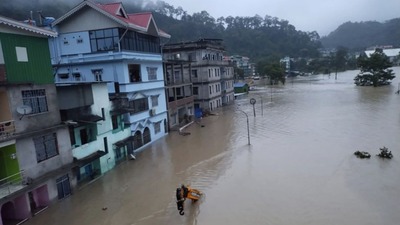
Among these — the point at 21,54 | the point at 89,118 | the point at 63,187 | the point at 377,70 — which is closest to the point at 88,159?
the point at 63,187

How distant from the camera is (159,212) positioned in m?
14.8

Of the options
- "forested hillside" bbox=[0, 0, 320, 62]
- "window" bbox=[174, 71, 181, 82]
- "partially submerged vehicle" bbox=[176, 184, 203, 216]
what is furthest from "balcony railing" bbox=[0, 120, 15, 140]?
"forested hillside" bbox=[0, 0, 320, 62]

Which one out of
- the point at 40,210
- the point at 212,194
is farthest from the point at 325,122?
Answer: the point at 40,210

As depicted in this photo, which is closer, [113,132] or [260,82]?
[113,132]

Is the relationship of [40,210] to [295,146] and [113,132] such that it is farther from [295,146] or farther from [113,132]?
[295,146]

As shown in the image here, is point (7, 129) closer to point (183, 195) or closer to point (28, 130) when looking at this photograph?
point (28, 130)

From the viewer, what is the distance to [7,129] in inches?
542

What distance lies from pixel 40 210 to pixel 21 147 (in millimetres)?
3556

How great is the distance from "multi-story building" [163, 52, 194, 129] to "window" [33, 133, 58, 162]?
1650 centimetres

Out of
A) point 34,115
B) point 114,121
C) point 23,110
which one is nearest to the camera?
point 23,110

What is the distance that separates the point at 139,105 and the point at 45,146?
1122cm

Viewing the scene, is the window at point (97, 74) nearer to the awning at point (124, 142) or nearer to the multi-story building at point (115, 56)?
the multi-story building at point (115, 56)

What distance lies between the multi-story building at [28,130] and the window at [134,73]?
10.3 meters

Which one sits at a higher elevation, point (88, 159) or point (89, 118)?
point (89, 118)
